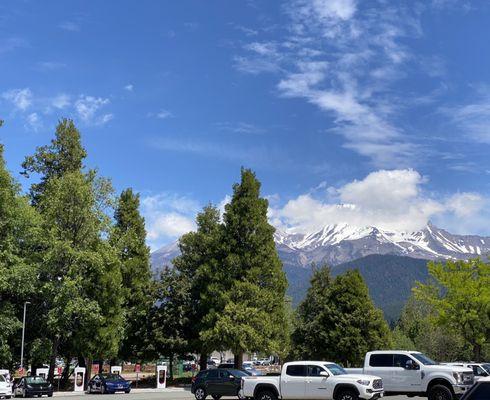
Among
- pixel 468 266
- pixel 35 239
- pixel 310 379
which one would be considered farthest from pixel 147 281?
pixel 310 379

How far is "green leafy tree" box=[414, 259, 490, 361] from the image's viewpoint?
4112 cm

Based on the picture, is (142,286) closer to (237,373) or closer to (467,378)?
(237,373)

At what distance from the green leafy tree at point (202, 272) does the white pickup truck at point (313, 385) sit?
2057 centimetres

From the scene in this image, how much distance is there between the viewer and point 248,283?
45875mm

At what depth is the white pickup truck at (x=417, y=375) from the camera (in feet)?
76.9

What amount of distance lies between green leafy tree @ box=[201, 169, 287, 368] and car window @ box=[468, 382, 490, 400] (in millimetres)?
35644

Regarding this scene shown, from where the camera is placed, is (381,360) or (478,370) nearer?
(381,360)

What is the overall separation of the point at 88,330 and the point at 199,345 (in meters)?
9.68

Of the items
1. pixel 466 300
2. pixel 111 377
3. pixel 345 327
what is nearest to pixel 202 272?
pixel 111 377

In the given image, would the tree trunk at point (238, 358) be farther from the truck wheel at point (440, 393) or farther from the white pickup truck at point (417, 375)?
the truck wheel at point (440, 393)

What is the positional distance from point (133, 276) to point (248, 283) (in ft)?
42.2

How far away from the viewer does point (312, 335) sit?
195 ft

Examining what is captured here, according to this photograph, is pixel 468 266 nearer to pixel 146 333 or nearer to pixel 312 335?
pixel 312 335

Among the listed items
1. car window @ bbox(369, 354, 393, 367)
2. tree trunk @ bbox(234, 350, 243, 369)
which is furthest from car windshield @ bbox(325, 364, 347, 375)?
tree trunk @ bbox(234, 350, 243, 369)
